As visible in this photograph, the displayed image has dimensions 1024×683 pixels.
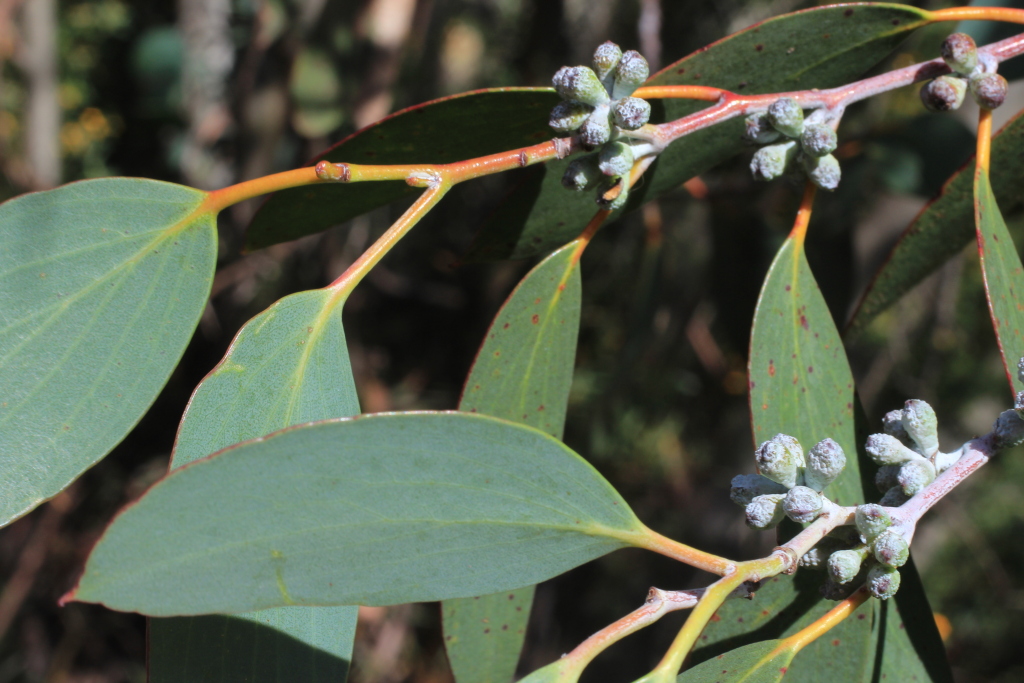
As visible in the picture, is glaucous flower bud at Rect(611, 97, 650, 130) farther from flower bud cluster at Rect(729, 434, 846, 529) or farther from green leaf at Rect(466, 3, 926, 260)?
flower bud cluster at Rect(729, 434, 846, 529)

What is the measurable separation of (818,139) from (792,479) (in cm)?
28

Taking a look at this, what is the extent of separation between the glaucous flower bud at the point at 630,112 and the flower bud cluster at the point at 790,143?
0.43 feet

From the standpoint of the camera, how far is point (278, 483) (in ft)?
1.31

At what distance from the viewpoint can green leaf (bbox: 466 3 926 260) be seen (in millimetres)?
654

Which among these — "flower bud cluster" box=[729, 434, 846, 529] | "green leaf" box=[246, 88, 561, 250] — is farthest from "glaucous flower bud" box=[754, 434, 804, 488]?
"green leaf" box=[246, 88, 561, 250]

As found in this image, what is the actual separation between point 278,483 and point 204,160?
2.18 metres

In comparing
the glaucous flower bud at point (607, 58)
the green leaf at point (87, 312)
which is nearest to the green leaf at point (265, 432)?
the green leaf at point (87, 312)

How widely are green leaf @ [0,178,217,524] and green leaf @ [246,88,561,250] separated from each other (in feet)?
0.44

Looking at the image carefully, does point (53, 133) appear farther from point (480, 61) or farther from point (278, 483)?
point (278, 483)

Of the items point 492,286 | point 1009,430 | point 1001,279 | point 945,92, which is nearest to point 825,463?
point 1009,430

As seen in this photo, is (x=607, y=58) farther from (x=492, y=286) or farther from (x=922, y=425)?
(x=492, y=286)

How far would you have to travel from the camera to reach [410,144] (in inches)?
26.1

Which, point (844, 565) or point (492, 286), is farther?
point (492, 286)

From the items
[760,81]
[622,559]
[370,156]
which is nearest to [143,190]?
[370,156]
